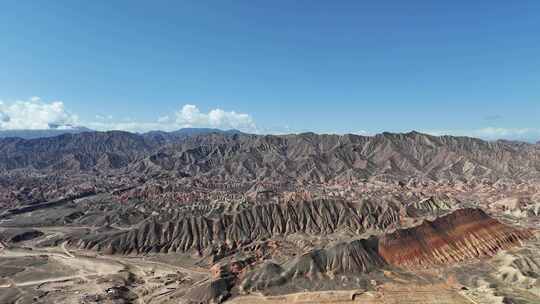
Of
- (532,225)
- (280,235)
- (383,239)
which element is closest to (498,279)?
(383,239)

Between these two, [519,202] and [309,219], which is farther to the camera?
[519,202]

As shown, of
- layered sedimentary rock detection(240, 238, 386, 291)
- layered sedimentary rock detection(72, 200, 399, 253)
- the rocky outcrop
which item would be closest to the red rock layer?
layered sedimentary rock detection(240, 238, 386, 291)

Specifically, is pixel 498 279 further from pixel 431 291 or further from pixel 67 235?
pixel 67 235

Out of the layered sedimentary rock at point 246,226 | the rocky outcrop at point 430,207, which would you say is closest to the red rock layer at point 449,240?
the rocky outcrop at point 430,207

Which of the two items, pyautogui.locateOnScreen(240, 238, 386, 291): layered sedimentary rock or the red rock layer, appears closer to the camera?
pyautogui.locateOnScreen(240, 238, 386, 291): layered sedimentary rock

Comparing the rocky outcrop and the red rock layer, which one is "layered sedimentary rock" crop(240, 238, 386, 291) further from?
the rocky outcrop

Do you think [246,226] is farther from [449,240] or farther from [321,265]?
[449,240]

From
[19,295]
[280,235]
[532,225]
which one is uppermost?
[532,225]

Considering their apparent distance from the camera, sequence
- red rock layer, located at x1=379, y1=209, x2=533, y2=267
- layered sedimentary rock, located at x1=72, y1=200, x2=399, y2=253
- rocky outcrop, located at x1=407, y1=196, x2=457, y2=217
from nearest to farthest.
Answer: red rock layer, located at x1=379, y1=209, x2=533, y2=267, layered sedimentary rock, located at x1=72, y1=200, x2=399, y2=253, rocky outcrop, located at x1=407, y1=196, x2=457, y2=217
